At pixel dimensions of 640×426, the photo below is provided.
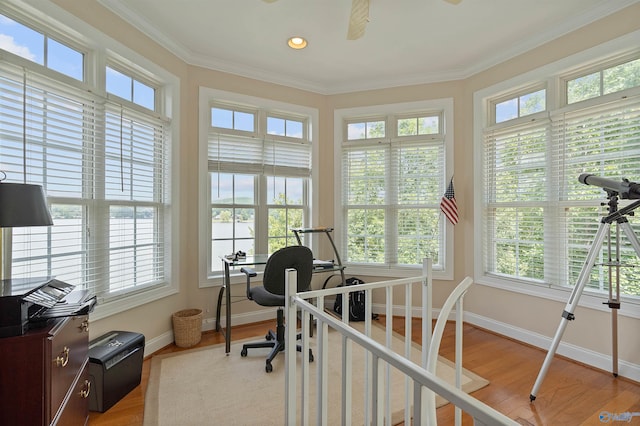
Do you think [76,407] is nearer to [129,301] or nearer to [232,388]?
[232,388]

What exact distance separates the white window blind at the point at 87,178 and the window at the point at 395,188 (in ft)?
6.91

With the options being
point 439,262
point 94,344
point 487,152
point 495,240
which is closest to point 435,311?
point 439,262

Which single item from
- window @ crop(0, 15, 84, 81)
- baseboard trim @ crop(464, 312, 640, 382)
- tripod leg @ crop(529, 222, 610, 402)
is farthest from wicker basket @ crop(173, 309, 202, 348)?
baseboard trim @ crop(464, 312, 640, 382)

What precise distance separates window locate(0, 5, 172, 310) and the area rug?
0.75 m

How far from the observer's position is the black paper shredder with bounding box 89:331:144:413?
74.9 inches

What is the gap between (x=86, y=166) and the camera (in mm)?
2215

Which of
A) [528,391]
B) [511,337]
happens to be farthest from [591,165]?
[528,391]

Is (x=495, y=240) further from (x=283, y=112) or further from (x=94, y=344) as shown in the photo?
(x=94, y=344)

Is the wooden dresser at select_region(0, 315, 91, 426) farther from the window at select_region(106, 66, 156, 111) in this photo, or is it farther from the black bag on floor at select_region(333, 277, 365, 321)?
the black bag on floor at select_region(333, 277, 365, 321)

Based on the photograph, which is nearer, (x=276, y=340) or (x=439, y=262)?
(x=276, y=340)

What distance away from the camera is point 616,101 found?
2375 millimetres

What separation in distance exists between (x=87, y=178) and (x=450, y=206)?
3.32 metres

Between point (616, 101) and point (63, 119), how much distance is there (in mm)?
4031

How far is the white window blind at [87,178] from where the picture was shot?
5.98 ft
